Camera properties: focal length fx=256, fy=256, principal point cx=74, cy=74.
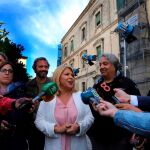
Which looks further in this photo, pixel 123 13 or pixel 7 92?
pixel 123 13

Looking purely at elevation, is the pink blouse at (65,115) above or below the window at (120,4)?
below

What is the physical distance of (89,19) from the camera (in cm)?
2111

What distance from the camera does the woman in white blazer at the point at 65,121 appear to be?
2.75 m

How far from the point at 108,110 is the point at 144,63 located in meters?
12.0

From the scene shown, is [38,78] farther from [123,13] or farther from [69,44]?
[69,44]

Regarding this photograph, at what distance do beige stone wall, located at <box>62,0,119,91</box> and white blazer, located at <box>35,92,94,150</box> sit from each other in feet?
39.9

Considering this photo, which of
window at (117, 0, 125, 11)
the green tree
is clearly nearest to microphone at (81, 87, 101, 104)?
the green tree

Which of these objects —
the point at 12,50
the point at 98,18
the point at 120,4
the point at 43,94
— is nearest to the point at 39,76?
the point at 12,50

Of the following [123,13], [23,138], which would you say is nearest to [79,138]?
[23,138]

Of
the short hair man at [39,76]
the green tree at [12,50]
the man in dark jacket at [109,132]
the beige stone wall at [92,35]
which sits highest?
the beige stone wall at [92,35]

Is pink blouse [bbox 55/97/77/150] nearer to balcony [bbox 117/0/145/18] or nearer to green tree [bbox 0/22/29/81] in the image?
green tree [bbox 0/22/29/81]

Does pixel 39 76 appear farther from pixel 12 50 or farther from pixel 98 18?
pixel 98 18

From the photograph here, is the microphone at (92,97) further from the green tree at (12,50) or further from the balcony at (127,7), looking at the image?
the balcony at (127,7)

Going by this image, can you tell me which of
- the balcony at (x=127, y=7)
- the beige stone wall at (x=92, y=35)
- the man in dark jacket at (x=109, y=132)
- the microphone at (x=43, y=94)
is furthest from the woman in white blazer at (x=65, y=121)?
the beige stone wall at (x=92, y=35)
